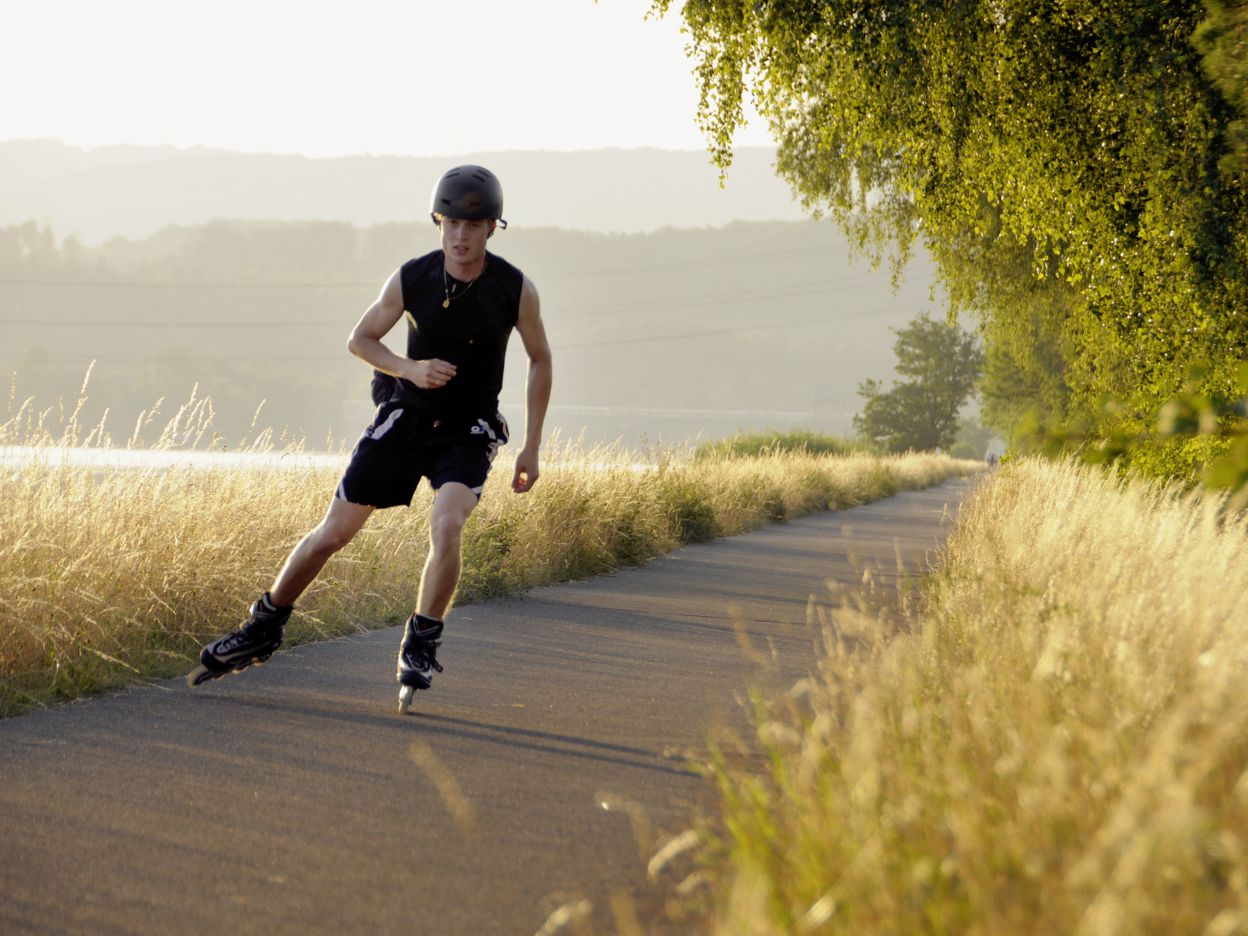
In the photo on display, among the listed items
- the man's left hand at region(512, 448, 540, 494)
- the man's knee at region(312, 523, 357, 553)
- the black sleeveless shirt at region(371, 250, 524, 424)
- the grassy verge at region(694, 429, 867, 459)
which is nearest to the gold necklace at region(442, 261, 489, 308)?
the black sleeveless shirt at region(371, 250, 524, 424)

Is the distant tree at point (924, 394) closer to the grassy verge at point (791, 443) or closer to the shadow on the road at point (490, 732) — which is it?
the grassy verge at point (791, 443)

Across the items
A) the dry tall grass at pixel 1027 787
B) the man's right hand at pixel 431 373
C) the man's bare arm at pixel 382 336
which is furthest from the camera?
the man's bare arm at pixel 382 336

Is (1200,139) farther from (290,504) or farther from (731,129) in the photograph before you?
(290,504)

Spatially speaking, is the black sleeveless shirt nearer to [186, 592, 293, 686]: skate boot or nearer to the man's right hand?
the man's right hand

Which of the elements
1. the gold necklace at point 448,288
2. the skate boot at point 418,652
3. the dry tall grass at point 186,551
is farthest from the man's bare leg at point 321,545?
the dry tall grass at point 186,551

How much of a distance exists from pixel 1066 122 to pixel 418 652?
377 inches

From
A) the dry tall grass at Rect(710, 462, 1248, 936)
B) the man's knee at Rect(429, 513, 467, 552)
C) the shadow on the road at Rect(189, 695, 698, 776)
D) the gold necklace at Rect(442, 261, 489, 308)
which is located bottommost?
the shadow on the road at Rect(189, 695, 698, 776)

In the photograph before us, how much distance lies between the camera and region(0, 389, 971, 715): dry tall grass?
7.07 meters

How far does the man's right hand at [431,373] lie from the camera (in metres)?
5.99

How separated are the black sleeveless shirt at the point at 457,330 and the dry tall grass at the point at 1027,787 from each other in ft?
6.41

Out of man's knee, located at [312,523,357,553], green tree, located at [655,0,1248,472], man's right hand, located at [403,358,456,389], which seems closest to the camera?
man's right hand, located at [403,358,456,389]

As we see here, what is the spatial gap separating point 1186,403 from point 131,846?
3112mm

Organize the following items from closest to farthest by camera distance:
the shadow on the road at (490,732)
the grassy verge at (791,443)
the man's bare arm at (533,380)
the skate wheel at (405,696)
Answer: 1. the shadow on the road at (490,732)
2. the skate wheel at (405,696)
3. the man's bare arm at (533,380)
4. the grassy verge at (791,443)

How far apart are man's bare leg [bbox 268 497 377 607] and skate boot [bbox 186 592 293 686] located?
2.3 inches
